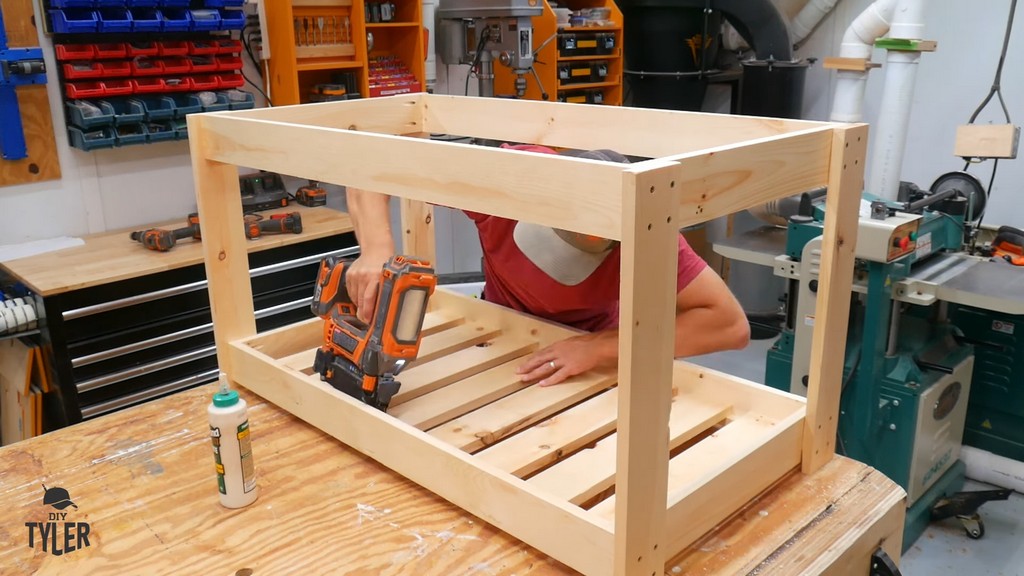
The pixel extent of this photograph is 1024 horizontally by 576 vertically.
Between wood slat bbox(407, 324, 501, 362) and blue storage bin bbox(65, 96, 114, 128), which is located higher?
blue storage bin bbox(65, 96, 114, 128)

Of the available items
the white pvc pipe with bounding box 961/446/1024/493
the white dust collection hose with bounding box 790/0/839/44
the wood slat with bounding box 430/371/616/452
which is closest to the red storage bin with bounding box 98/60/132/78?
the wood slat with bounding box 430/371/616/452

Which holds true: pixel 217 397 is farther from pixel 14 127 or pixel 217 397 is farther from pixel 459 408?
pixel 14 127

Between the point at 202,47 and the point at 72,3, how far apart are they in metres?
0.43

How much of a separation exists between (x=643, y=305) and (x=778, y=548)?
1.32 ft

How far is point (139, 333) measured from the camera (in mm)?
2348

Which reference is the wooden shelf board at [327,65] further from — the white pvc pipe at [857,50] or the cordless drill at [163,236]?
the white pvc pipe at [857,50]

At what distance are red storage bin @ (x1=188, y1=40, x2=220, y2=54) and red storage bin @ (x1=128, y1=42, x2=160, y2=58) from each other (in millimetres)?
112

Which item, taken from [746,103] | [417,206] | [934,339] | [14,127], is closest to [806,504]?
[417,206]

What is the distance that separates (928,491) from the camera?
2.44 meters

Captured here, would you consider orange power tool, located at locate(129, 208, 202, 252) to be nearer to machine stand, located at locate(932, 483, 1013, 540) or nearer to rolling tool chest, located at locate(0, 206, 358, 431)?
rolling tool chest, located at locate(0, 206, 358, 431)

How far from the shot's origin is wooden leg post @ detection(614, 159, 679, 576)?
75cm

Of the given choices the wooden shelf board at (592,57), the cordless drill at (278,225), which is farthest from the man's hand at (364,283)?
the wooden shelf board at (592,57)

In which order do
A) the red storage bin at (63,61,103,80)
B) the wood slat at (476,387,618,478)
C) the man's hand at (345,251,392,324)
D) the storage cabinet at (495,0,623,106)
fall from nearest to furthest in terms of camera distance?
the wood slat at (476,387,618,478) → the man's hand at (345,251,392,324) → the red storage bin at (63,61,103,80) → the storage cabinet at (495,0,623,106)

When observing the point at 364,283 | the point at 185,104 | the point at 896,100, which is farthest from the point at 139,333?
the point at 896,100
